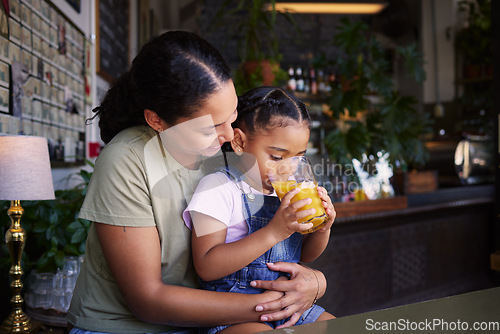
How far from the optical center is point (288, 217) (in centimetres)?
106

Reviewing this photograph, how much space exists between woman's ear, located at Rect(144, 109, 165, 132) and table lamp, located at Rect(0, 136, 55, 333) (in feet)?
2.26

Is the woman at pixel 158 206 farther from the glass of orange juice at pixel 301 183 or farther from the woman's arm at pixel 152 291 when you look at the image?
the glass of orange juice at pixel 301 183

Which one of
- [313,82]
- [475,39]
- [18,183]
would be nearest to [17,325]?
[18,183]

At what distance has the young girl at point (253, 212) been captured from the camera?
1075mm

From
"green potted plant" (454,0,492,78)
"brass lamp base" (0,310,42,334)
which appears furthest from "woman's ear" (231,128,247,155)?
"green potted plant" (454,0,492,78)

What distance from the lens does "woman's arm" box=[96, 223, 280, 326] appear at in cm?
99

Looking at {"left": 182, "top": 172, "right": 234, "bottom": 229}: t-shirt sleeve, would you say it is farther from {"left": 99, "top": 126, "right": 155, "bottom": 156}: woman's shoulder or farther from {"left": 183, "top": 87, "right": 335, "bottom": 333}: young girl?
{"left": 99, "top": 126, "right": 155, "bottom": 156}: woman's shoulder

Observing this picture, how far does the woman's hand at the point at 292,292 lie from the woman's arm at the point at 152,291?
0.06 metres

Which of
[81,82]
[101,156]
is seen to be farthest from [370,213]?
[101,156]

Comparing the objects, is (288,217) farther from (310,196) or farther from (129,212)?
(129,212)

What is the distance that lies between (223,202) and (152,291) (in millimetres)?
302

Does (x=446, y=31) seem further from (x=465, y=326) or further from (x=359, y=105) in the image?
(x=465, y=326)

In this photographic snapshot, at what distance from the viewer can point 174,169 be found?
1.14 metres

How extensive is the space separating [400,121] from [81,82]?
2412 mm
